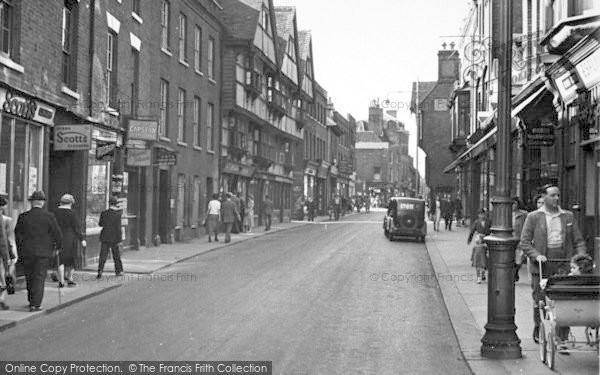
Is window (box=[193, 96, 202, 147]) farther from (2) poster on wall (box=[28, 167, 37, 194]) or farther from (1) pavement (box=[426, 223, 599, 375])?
(2) poster on wall (box=[28, 167, 37, 194])

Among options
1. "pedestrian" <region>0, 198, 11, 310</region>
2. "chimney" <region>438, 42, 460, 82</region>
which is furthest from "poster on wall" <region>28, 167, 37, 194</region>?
"chimney" <region>438, 42, 460, 82</region>

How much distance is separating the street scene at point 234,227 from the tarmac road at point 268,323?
0.05 metres

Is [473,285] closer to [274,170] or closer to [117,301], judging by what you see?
[117,301]

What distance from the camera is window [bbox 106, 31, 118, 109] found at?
63.8 feet

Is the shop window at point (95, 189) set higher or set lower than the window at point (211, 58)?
lower

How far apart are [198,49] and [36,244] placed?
1950cm

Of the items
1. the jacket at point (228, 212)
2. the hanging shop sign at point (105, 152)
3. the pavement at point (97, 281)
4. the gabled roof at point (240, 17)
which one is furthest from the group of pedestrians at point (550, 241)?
the gabled roof at point (240, 17)

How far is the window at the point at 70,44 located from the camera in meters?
16.5

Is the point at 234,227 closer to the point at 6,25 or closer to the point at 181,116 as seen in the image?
the point at 181,116

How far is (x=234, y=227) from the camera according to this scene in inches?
1256

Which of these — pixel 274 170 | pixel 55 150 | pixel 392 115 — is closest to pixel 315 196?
pixel 274 170

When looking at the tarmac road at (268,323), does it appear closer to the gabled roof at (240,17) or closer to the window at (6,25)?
the window at (6,25)

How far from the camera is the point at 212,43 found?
102 feet

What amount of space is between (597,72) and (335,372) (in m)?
7.65
